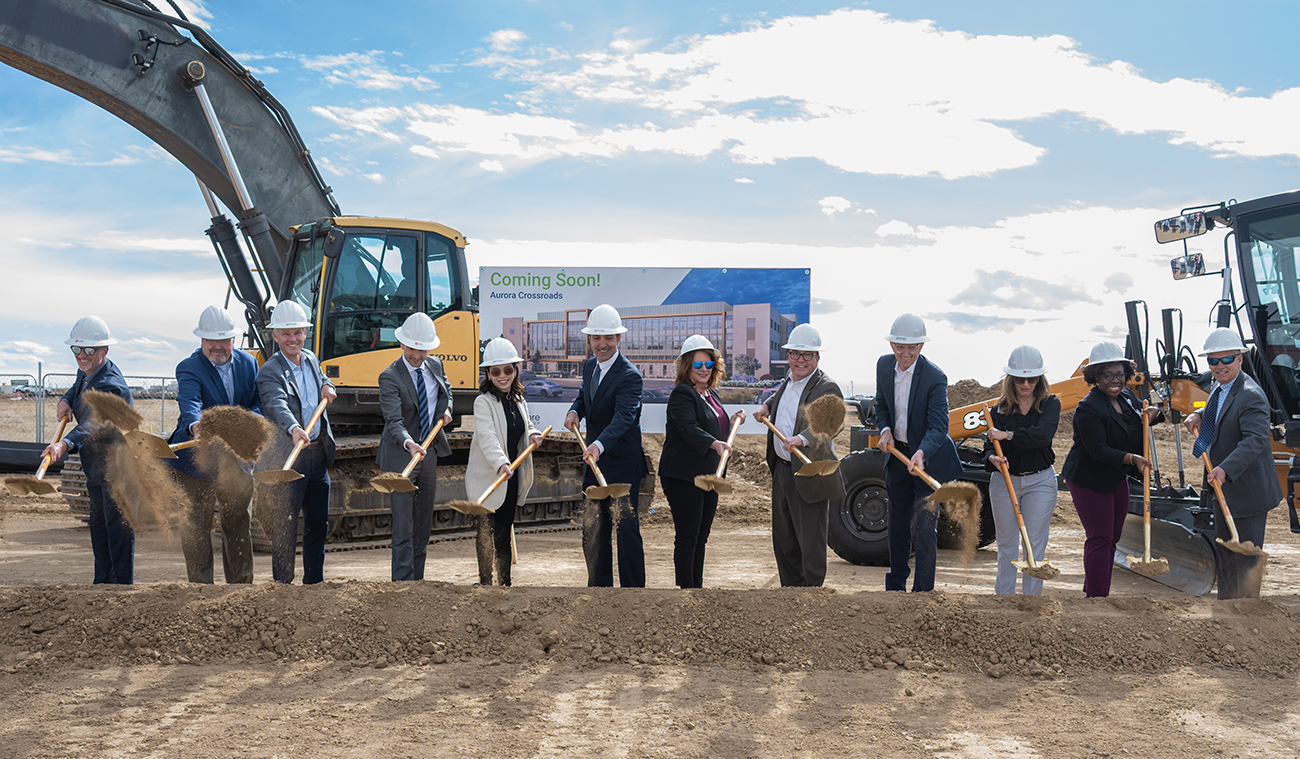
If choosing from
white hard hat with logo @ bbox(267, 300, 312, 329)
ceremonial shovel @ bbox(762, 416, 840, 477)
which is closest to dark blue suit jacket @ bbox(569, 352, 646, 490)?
ceremonial shovel @ bbox(762, 416, 840, 477)

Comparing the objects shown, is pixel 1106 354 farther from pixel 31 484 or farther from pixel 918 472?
pixel 31 484

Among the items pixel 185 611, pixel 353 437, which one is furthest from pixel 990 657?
pixel 353 437

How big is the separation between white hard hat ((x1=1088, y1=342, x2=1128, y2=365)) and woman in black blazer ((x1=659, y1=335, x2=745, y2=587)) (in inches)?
88.5

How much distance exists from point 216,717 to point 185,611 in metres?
1.23

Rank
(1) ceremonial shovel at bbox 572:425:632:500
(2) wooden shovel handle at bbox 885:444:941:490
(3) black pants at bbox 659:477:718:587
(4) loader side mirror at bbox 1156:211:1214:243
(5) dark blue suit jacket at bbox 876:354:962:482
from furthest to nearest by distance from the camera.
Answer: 1. (4) loader side mirror at bbox 1156:211:1214:243
2. (3) black pants at bbox 659:477:718:587
3. (1) ceremonial shovel at bbox 572:425:632:500
4. (5) dark blue suit jacket at bbox 876:354:962:482
5. (2) wooden shovel handle at bbox 885:444:941:490

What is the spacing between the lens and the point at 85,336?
19.2 feet

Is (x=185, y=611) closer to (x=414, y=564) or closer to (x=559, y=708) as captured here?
(x=414, y=564)

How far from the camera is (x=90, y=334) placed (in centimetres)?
586

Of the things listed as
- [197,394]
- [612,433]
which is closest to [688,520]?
[612,433]

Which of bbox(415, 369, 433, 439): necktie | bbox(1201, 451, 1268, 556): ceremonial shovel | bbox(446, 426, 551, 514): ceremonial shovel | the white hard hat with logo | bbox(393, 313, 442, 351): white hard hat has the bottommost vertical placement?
bbox(1201, 451, 1268, 556): ceremonial shovel

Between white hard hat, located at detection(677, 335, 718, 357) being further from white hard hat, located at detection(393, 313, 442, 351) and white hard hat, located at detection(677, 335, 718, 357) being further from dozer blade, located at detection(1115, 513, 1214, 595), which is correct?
dozer blade, located at detection(1115, 513, 1214, 595)

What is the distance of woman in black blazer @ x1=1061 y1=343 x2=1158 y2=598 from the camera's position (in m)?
5.30

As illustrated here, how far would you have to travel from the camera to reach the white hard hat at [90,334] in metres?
5.81

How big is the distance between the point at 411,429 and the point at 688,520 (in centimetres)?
174
